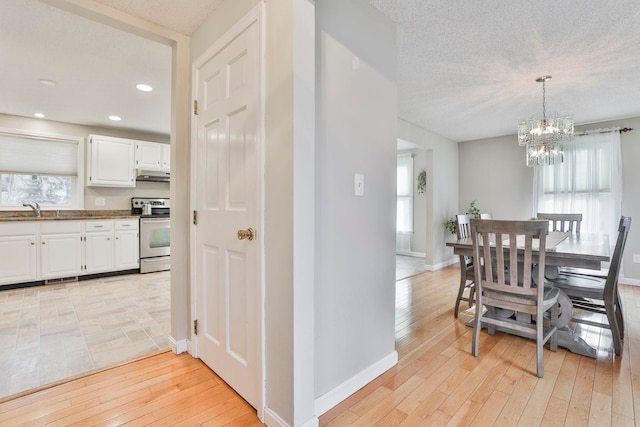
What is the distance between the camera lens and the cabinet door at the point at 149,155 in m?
4.93

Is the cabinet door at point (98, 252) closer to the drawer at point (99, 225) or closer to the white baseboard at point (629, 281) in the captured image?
the drawer at point (99, 225)

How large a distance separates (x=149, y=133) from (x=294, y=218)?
503cm

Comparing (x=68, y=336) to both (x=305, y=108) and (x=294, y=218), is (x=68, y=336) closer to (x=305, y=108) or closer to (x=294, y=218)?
(x=294, y=218)

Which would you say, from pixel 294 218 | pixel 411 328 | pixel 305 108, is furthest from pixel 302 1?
pixel 411 328

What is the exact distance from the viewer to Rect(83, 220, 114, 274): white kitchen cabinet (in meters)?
4.27

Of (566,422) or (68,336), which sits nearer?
(566,422)

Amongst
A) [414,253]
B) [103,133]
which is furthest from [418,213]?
[103,133]

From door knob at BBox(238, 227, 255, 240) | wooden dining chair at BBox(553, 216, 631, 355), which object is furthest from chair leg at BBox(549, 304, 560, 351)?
door knob at BBox(238, 227, 255, 240)

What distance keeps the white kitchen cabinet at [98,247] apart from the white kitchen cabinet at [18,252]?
53 centimetres

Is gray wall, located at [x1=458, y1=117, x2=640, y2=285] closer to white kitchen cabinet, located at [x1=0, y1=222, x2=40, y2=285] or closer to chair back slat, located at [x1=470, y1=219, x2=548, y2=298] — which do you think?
chair back slat, located at [x1=470, y1=219, x2=548, y2=298]

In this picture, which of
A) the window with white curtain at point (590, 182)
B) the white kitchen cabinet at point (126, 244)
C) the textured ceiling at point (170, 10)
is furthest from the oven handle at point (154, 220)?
the window with white curtain at point (590, 182)

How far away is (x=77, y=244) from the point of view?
4.18m

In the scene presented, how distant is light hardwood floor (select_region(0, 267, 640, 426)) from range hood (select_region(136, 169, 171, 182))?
148 inches

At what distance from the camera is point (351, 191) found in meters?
1.70
